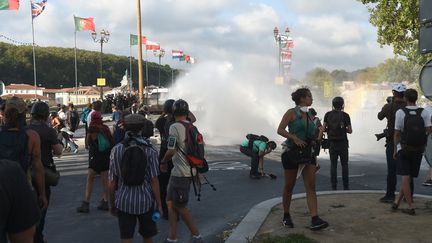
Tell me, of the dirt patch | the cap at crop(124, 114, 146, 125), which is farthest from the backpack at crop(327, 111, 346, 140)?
the cap at crop(124, 114, 146, 125)

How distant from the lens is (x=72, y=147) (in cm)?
1616

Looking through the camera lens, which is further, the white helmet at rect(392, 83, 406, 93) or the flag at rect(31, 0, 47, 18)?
the flag at rect(31, 0, 47, 18)

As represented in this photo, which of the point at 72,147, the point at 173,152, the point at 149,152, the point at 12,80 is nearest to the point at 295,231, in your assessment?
the point at 173,152

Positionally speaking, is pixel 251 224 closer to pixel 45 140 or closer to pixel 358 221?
pixel 358 221

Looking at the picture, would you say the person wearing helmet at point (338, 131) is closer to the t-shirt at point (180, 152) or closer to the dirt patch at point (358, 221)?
the dirt patch at point (358, 221)

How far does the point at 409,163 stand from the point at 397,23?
20174 mm

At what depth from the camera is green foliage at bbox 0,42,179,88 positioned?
359 feet

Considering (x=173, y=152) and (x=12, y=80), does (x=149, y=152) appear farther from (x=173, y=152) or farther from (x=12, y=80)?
(x=12, y=80)

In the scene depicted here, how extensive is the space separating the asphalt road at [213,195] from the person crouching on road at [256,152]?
9.3 inches

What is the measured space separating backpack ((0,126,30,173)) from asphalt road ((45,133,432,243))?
6.19 feet

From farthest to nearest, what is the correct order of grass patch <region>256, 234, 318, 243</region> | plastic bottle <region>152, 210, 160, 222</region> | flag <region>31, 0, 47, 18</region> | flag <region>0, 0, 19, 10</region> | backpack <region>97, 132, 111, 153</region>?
flag <region>31, 0, 47, 18</region>
flag <region>0, 0, 19, 10</region>
backpack <region>97, 132, 111, 153</region>
grass patch <region>256, 234, 318, 243</region>
plastic bottle <region>152, 210, 160, 222</region>

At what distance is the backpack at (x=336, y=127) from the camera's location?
821 cm

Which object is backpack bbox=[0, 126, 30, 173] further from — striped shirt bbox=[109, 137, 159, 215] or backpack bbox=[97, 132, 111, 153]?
backpack bbox=[97, 132, 111, 153]

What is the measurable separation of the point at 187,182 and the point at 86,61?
13003 centimetres
